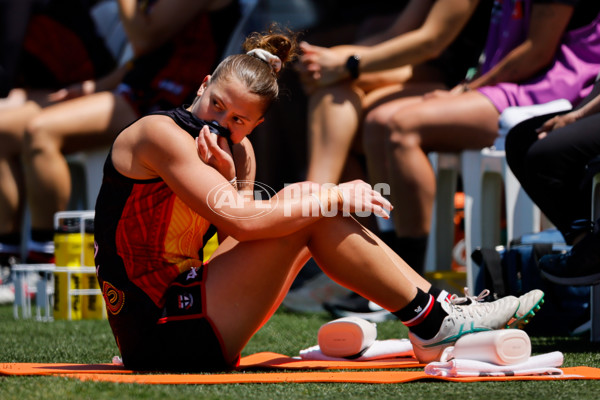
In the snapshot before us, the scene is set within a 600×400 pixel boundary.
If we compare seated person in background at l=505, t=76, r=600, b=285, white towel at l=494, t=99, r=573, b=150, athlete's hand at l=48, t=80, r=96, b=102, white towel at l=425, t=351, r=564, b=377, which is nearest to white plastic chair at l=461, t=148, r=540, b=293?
white towel at l=494, t=99, r=573, b=150

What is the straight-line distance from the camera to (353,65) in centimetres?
403

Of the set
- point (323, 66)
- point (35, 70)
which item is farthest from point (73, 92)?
point (323, 66)

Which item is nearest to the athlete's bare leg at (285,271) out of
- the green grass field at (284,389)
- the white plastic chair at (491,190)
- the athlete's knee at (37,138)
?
Answer: the green grass field at (284,389)

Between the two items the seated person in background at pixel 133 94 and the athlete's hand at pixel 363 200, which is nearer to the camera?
the athlete's hand at pixel 363 200

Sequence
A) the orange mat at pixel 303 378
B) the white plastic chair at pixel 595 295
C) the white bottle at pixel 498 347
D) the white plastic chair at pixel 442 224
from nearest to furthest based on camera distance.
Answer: the orange mat at pixel 303 378 → the white bottle at pixel 498 347 → the white plastic chair at pixel 595 295 → the white plastic chair at pixel 442 224

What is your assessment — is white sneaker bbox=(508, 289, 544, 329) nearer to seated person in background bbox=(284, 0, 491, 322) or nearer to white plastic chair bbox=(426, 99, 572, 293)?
white plastic chair bbox=(426, 99, 572, 293)

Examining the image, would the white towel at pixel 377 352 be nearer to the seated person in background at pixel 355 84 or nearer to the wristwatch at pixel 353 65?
the seated person in background at pixel 355 84

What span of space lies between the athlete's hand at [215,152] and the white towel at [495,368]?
2.12ft

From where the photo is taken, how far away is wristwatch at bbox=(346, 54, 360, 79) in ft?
13.2

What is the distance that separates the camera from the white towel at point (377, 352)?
264 cm

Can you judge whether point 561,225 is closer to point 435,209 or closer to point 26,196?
point 435,209

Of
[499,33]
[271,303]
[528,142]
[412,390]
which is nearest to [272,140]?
[499,33]

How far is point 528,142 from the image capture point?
10.0 ft

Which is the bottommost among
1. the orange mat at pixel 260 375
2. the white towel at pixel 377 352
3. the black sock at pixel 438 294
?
the white towel at pixel 377 352
